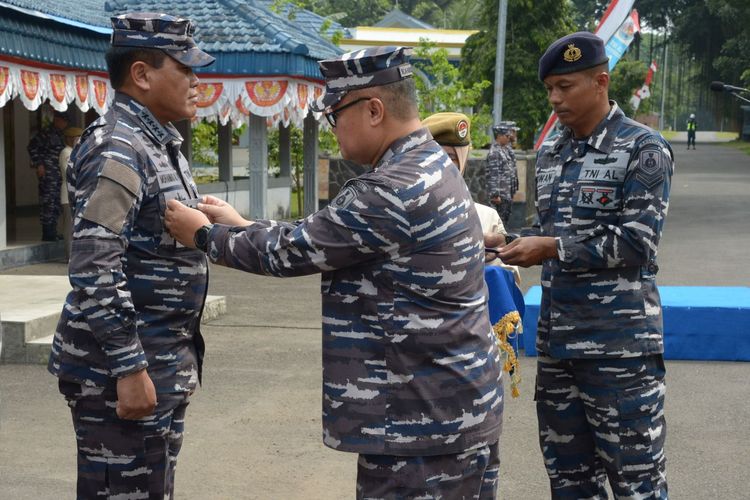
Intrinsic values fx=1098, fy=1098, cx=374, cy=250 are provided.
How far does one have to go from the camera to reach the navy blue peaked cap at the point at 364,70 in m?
2.76

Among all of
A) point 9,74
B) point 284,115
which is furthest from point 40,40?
point 284,115

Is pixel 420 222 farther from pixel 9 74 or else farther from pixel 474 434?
pixel 9 74

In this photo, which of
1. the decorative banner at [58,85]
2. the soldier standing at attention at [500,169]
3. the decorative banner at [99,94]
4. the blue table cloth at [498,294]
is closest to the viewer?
the blue table cloth at [498,294]

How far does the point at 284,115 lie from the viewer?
1712cm

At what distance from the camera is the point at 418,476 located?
9.23 ft

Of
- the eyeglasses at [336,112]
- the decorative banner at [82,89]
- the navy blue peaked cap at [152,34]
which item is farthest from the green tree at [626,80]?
the eyeglasses at [336,112]

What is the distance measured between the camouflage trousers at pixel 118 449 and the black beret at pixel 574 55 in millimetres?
1733

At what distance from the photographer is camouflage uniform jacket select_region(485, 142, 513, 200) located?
16.8 metres

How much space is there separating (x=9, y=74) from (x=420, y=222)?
32.7ft

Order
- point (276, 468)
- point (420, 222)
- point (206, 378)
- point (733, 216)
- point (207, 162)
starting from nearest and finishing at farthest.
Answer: point (420, 222)
point (276, 468)
point (206, 378)
point (733, 216)
point (207, 162)

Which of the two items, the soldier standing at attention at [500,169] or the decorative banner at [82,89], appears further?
the soldier standing at attention at [500,169]

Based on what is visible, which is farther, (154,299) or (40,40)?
(40,40)

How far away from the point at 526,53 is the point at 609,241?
81.8 feet

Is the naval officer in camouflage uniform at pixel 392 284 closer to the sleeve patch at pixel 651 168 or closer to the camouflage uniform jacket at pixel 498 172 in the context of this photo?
the sleeve patch at pixel 651 168
